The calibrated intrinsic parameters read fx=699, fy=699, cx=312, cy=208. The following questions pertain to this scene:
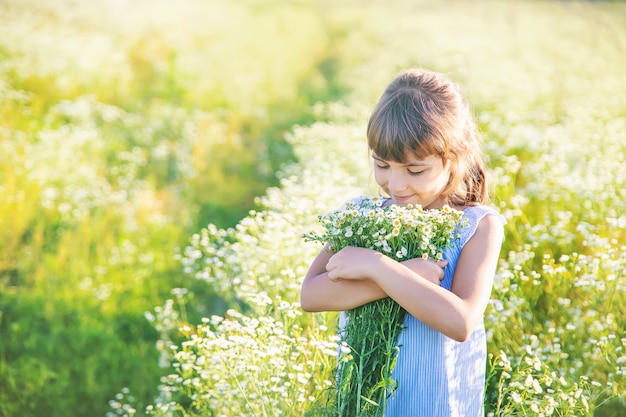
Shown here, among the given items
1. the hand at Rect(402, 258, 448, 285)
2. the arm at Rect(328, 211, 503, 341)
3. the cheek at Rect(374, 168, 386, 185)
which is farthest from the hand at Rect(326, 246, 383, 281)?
the cheek at Rect(374, 168, 386, 185)

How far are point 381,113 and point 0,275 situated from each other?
13.1 ft

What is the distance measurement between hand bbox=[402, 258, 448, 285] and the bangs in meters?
0.42

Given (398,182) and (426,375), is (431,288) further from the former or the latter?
(398,182)

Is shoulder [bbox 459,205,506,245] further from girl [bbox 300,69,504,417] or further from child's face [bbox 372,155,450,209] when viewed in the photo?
child's face [bbox 372,155,450,209]

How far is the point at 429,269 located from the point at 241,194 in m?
5.36

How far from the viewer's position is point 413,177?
101 inches

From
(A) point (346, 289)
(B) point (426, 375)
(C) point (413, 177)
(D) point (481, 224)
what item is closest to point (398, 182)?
(C) point (413, 177)

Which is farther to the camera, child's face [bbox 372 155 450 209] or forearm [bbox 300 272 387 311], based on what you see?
child's face [bbox 372 155 450 209]

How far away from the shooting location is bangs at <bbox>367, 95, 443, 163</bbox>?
2.50 metres

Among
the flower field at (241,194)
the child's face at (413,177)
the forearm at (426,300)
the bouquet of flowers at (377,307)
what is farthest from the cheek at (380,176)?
the flower field at (241,194)

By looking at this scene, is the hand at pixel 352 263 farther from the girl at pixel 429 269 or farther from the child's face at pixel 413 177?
the child's face at pixel 413 177

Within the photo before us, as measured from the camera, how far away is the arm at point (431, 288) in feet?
7.26

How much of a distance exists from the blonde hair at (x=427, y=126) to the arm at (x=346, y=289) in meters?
0.43

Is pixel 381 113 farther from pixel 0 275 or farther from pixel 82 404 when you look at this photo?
pixel 0 275
